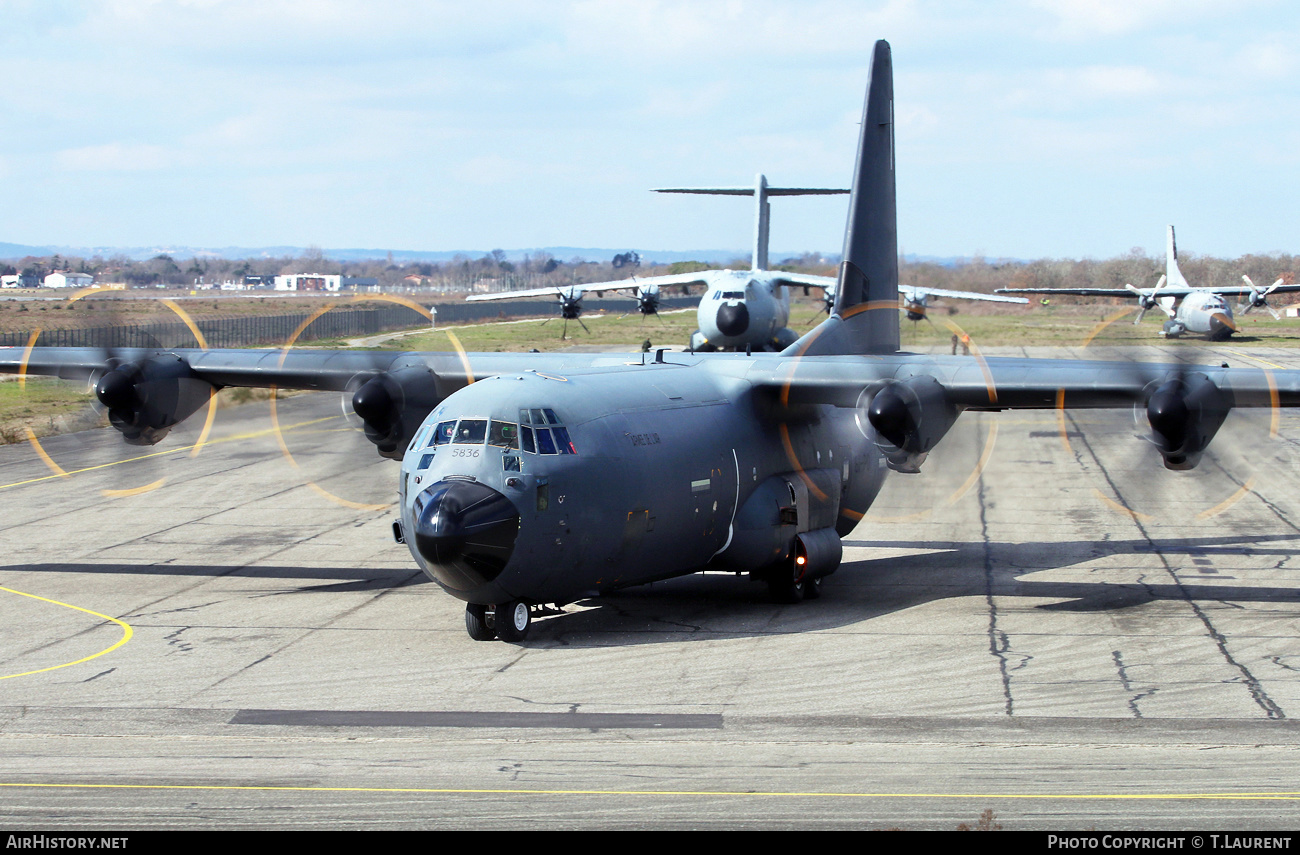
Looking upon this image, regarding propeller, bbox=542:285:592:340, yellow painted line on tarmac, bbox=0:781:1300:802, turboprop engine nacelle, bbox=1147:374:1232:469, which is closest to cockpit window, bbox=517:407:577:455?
yellow painted line on tarmac, bbox=0:781:1300:802

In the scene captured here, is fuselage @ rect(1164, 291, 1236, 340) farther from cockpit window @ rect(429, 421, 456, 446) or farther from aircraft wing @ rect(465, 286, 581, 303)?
cockpit window @ rect(429, 421, 456, 446)

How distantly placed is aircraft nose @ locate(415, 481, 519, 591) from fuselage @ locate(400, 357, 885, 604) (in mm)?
19

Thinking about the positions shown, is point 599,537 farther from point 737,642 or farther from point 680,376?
point 680,376

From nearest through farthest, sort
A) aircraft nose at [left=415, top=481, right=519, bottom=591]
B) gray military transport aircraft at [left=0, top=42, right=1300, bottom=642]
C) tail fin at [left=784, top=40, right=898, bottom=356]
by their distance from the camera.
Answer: aircraft nose at [left=415, top=481, right=519, bottom=591], gray military transport aircraft at [left=0, top=42, right=1300, bottom=642], tail fin at [left=784, top=40, right=898, bottom=356]

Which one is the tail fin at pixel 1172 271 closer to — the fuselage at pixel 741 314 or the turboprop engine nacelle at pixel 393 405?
the fuselage at pixel 741 314

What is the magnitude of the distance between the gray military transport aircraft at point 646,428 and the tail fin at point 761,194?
40.9 m

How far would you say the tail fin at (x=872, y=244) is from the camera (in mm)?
26312

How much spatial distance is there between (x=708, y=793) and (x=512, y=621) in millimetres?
6670

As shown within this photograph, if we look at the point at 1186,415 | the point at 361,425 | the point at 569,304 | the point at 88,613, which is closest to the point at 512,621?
the point at 361,425

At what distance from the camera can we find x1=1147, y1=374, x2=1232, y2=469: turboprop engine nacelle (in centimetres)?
1947

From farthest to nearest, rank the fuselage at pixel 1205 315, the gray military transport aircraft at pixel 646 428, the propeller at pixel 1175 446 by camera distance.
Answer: the fuselage at pixel 1205 315, the propeller at pixel 1175 446, the gray military transport aircraft at pixel 646 428

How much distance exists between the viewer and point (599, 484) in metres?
18.6

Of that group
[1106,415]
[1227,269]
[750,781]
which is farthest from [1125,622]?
[1227,269]

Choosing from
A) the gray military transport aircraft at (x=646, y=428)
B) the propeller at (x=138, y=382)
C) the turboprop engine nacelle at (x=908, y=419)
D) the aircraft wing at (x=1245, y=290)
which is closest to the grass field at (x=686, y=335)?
the aircraft wing at (x=1245, y=290)
